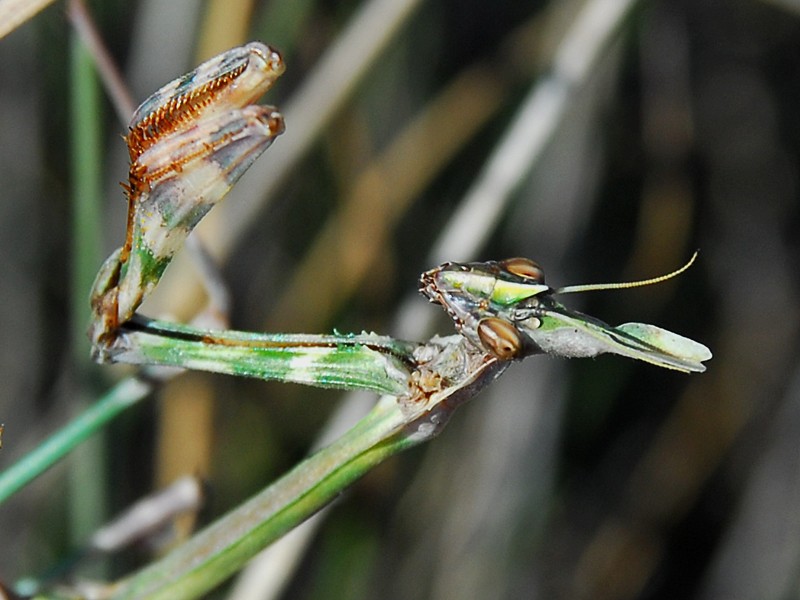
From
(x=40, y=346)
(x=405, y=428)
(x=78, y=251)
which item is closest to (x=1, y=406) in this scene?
(x=40, y=346)

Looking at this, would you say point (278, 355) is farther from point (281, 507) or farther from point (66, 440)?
point (66, 440)

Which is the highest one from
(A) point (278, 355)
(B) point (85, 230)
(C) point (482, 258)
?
(B) point (85, 230)

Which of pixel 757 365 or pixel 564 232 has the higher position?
pixel 564 232

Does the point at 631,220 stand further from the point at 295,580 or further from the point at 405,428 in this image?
the point at 405,428

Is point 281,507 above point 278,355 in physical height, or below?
below

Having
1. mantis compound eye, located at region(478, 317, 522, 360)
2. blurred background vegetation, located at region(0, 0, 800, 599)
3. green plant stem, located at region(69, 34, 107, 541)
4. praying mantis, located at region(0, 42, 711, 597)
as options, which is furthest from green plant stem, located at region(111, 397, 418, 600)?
blurred background vegetation, located at region(0, 0, 800, 599)

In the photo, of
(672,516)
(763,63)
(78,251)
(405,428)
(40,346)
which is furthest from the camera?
(763,63)

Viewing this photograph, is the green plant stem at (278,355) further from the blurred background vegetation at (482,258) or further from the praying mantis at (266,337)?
the blurred background vegetation at (482,258)

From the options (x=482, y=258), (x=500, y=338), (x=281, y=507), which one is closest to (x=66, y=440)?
(x=281, y=507)
